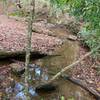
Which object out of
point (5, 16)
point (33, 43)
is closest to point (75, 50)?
point (33, 43)

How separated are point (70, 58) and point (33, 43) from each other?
2376 millimetres

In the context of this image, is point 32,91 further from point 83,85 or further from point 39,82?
point 83,85

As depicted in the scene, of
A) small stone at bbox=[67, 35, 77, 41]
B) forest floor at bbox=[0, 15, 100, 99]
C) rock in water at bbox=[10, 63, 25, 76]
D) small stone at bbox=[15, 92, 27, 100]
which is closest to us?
small stone at bbox=[15, 92, 27, 100]

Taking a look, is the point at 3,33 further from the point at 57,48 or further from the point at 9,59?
the point at 9,59

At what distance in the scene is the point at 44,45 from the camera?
1370cm

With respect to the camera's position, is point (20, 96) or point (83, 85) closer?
point (20, 96)

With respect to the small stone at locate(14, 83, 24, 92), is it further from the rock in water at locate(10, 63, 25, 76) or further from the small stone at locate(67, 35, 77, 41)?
the small stone at locate(67, 35, 77, 41)

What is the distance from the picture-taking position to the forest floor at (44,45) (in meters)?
10.0

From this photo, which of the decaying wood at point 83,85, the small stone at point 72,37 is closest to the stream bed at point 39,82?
the decaying wood at point 83,85

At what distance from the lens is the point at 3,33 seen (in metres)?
14.1

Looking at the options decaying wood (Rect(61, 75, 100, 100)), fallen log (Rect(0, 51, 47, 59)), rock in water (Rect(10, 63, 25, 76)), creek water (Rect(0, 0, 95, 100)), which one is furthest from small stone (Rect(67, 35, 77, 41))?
rock in water (Rect(10, 63, 25, 76))

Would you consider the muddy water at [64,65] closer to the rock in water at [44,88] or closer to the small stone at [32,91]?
the rock in water at [44,88]

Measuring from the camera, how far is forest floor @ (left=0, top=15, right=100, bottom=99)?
10.0 m

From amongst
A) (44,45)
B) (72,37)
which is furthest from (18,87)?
(72,37)
